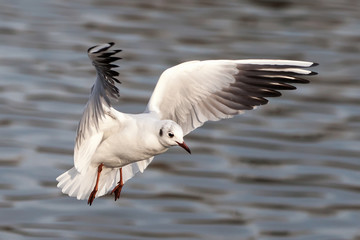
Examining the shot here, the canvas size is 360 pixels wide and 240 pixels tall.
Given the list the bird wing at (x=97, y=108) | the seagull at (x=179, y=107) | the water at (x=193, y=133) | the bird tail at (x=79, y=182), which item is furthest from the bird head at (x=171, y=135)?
the water at (x=193, y=133)

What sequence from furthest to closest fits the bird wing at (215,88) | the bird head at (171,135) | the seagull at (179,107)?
the bird wing at (215,88) → the seagull at (179,107) → the bird head at (171,135)

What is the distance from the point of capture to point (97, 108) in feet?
31.9

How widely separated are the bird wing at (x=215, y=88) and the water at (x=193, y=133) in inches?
147

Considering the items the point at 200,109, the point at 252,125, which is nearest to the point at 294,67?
the point at 200,109

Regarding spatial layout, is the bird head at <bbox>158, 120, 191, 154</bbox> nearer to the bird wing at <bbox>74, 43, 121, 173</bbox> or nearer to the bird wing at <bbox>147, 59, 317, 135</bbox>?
the bird wing at <bbox>74, 43, 121, 173</bbox>

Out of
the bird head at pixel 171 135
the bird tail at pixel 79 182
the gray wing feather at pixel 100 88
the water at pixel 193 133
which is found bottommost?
the water at pixel 193 133

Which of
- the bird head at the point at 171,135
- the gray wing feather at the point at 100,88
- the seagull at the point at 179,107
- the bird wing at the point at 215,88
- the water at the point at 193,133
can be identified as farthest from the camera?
the water at the point at 193,133

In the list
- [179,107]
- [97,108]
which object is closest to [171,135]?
[97,108]

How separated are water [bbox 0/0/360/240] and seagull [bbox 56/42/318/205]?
11.6 feet

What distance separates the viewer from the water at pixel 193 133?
14523mm

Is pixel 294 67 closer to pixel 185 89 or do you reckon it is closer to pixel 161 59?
pixel 185 89

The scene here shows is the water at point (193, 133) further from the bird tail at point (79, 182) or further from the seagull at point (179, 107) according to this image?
the seagull at point (179, 107)

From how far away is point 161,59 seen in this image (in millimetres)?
20453

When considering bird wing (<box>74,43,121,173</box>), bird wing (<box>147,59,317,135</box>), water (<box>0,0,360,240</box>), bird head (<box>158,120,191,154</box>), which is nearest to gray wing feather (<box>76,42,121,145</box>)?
bird wing (<box>74,43,121,173</box>)
